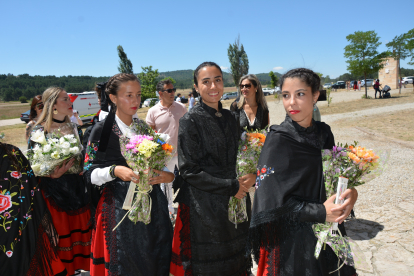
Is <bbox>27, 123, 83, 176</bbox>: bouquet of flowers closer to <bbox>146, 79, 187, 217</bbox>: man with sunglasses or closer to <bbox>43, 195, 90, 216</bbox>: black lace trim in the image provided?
<bbox>43, 195, 90, 216</bbox>: black lace trim

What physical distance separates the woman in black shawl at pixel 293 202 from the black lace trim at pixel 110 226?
3.94ft

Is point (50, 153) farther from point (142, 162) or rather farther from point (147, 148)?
point (147, 148)

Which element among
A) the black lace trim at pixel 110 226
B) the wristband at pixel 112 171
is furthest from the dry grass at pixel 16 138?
the wristband at pixel 112 171

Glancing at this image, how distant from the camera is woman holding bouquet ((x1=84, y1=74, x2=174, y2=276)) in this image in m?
2.30

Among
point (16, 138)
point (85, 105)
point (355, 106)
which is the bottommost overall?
point (16, 138)

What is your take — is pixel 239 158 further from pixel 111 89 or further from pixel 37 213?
pixel 37 213

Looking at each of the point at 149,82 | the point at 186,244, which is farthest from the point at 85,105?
the point at 186,244

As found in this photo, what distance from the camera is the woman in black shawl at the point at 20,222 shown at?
2.29 metres

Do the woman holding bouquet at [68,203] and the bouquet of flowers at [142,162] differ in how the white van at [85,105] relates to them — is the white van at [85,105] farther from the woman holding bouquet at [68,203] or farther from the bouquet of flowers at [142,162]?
the bouquet of flowers at [142,162]

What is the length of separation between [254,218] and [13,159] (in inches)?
86.1

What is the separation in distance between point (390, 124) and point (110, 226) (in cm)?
Result: 1433

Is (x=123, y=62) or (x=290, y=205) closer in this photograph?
(x=290, y=205)

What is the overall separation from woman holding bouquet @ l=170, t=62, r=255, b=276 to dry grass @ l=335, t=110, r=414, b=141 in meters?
10.5

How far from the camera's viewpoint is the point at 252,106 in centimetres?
497
